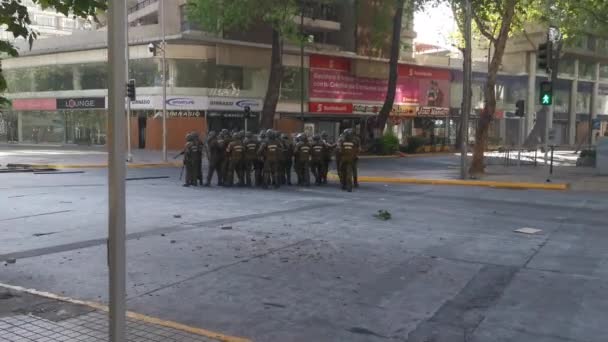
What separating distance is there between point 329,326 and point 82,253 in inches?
169

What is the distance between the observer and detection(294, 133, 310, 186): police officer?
58.3ft

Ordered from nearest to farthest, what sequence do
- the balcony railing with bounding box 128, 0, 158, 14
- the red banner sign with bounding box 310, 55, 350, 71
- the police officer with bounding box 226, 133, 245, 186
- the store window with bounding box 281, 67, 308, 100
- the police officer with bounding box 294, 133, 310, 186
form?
the police officer with bounding box 226, 133, 245, 186 < the police officer with bounding box 294, 133, 310, 186 < the store window with bounding box 281, 67, 308, 100 < the red banner sign with bounding box 310, 55, 350, 71 < the balcony railing with bounding box 128, 0, 158, 14

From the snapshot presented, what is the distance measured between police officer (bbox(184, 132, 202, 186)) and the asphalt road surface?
3827 mm

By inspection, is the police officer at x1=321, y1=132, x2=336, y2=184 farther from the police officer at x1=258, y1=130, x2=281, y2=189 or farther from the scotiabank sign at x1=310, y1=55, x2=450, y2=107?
the scotiabank sign at x1=310, y1=55, x2=450, y2=107

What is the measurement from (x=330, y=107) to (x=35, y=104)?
22.0 meters

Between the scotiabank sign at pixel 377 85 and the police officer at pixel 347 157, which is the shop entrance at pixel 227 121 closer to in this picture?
the scotiabank sign at pixel 377 85

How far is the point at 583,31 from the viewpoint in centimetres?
3291

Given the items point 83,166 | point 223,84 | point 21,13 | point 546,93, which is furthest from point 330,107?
point 21,13

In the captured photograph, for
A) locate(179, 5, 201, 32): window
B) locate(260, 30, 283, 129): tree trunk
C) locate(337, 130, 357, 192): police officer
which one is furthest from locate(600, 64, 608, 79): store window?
locate(337, 130, 357, 192): police officer

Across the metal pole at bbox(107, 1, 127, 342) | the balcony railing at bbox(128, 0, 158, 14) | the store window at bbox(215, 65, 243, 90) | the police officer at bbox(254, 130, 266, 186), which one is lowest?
the police officer at bbox(254, 130, 266, 186)

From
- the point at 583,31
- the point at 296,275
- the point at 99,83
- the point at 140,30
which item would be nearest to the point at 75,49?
the point at 99,83

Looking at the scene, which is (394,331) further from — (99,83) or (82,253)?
(99,83)

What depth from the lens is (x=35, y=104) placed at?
4462 cm

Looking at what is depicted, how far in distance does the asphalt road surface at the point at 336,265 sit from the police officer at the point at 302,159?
4.21 meters
